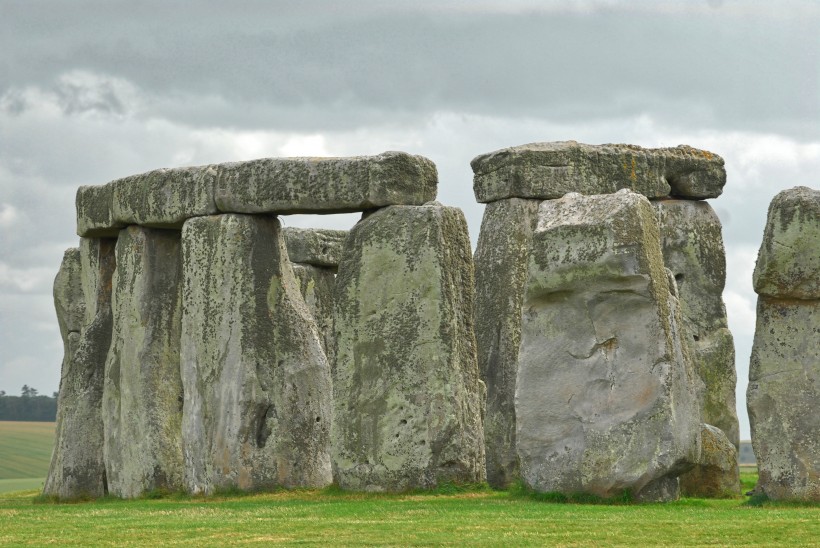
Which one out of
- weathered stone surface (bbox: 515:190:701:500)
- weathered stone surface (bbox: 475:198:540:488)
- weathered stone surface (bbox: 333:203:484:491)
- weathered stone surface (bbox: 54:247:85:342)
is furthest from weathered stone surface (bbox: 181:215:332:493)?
weathered stone surface (bbox: 54:247:85:342)

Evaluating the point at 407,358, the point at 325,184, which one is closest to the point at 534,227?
the point at 325,184

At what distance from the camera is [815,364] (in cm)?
1905

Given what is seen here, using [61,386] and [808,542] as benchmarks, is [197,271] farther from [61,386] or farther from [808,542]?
[808,542]

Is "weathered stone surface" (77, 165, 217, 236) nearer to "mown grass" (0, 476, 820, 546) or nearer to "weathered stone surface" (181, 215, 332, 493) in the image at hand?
"weathered stone surface" (181, 215, 332, 493)

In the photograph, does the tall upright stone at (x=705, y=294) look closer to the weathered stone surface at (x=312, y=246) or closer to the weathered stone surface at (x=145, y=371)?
the weathered stone surface at (x=312, y=246)

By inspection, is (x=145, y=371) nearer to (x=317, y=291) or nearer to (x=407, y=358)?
(x=407, y=358)

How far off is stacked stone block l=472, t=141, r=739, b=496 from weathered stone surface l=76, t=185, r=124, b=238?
576 centimetres

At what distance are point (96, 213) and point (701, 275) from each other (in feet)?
33.2

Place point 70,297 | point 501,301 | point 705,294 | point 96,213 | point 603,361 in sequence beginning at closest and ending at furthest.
Answer: point 603,361 → point 501,301 → point 96,213 → point 705,294 → point 70,297

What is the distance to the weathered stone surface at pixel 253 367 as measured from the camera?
24.2 meters

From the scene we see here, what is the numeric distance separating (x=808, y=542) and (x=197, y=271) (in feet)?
36.8

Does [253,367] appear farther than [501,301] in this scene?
No

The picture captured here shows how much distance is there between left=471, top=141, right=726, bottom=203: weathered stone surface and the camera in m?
26.8

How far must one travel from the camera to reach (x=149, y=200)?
25.5 meters
